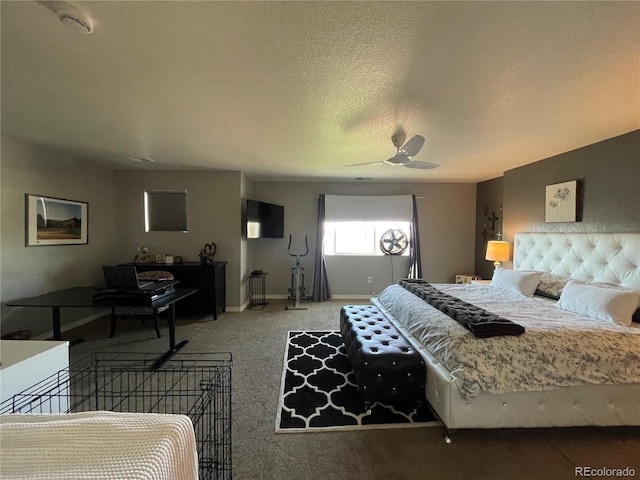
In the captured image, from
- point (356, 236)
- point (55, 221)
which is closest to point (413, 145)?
point (356, 236)

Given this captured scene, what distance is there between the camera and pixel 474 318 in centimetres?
192

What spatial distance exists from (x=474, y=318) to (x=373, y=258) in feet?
11.0

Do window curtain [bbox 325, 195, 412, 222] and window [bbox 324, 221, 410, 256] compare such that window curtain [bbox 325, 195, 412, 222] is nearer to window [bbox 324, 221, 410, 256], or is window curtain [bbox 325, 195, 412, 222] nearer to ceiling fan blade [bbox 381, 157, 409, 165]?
window [bbox 324, 221, 410, 256]

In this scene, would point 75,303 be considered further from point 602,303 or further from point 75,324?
point 602,303

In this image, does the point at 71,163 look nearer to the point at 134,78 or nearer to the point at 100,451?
the point at 134,78

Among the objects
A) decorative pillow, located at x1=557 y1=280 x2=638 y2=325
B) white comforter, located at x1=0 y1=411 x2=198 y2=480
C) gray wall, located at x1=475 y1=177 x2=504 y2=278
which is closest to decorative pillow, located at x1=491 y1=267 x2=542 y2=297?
decorative pillow, located at x1=557 y1=280 x2=638 y2=325

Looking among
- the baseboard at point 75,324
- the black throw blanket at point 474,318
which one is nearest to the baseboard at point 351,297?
the black throw blanket at point 474,318

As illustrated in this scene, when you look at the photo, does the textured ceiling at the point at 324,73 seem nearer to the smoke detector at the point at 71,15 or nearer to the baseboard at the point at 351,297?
the smoke detector at the point at 71,15

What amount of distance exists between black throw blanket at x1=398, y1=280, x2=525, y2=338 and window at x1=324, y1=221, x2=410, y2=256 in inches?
104

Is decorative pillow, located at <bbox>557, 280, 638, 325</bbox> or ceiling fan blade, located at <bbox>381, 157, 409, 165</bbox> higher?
ceiling fan blade, located at <bbox>381, 157, 409, 165</bbox>

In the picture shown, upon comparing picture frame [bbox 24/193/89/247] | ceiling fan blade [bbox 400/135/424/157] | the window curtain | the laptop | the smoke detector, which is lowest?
the laptop

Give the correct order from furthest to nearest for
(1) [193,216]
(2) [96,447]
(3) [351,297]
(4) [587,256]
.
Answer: (3) [351,297], (1) [193,216], (4) [587,256], (2) [96,447]

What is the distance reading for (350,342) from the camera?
94.0 inches

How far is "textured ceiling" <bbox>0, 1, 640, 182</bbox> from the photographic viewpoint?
3.84 ft
